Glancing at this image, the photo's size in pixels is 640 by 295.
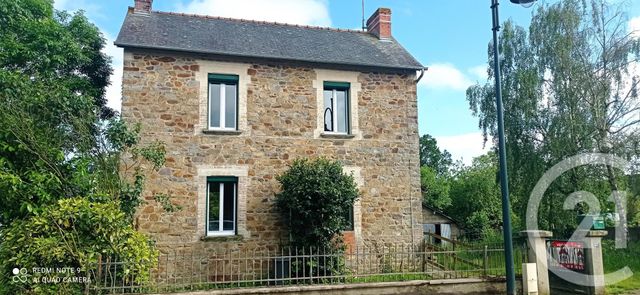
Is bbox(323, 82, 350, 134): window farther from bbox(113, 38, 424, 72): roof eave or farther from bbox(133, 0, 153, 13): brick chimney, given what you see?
bbox(133, 0, 153, 13): brick chimney

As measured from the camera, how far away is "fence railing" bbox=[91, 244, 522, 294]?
8.18 m

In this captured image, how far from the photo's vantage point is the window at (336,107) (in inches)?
520

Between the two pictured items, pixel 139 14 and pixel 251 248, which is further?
pixel 139 14

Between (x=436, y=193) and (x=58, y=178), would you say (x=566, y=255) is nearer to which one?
(x=58, y=178)

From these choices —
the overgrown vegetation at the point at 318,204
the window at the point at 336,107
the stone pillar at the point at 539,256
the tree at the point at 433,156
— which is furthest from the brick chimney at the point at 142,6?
the tree at the point at 433,156

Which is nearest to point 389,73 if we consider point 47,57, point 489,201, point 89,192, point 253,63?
point 253,63

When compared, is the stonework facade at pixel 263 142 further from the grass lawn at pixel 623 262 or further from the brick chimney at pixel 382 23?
the grass lawn at pixel 623 262

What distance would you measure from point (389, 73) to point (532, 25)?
7.26 m

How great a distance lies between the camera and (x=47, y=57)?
12.4 metres

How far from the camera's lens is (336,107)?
13.3 metres

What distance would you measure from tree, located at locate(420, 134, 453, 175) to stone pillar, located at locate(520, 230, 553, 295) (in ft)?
150

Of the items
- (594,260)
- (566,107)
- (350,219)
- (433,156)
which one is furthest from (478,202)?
(433,156)

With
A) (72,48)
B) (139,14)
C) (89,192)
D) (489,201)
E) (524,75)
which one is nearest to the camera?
(89,192)

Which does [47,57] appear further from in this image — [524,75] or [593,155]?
[593,155]
